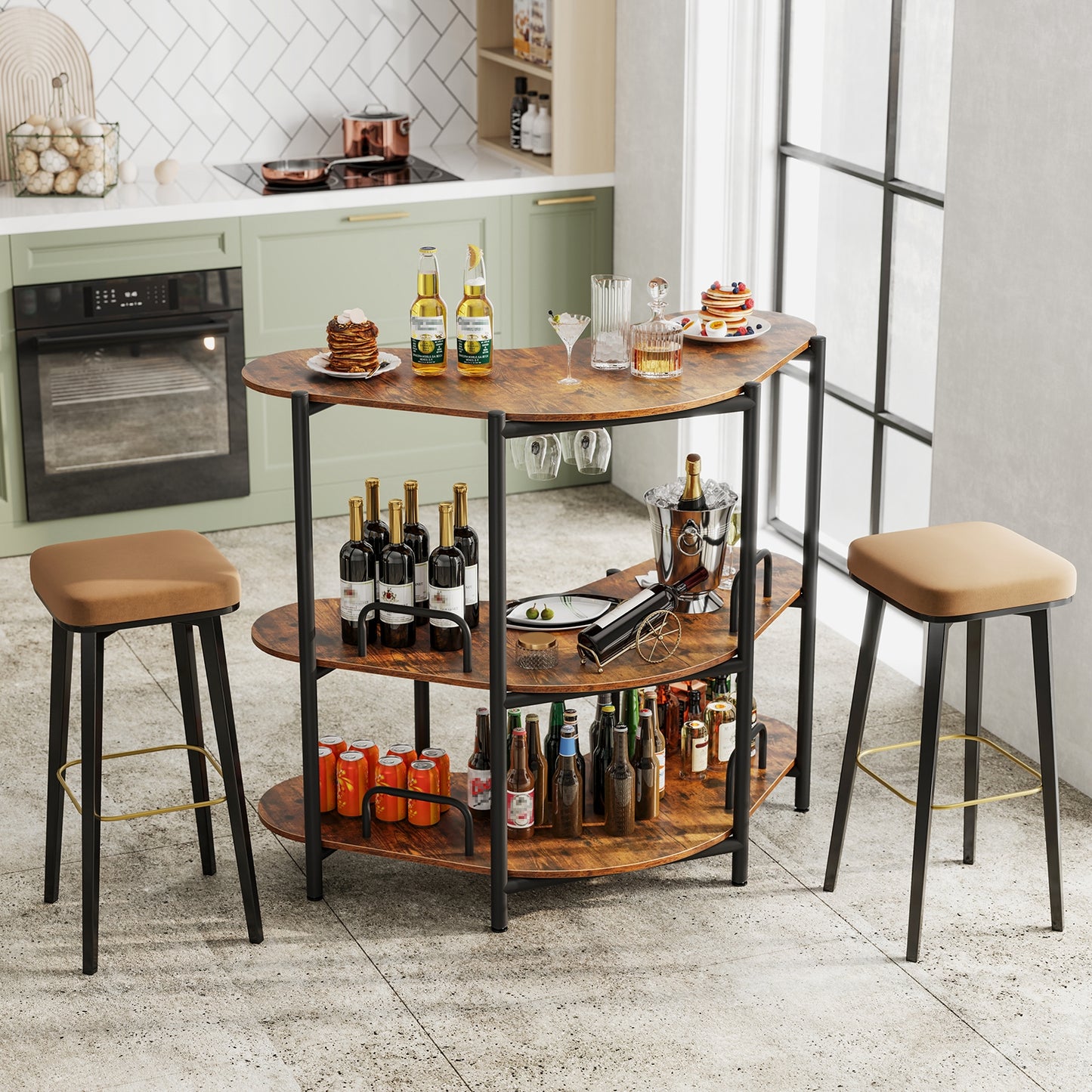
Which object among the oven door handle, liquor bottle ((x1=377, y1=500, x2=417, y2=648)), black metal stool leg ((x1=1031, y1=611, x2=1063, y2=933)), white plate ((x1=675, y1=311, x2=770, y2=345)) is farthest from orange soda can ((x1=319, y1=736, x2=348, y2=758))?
the oven door handle

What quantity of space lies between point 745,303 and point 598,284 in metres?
0.36

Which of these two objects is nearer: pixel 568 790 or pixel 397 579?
pixel 397 579

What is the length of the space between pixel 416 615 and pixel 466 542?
0.61ft

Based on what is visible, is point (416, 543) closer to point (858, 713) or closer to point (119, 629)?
point (119, 629)

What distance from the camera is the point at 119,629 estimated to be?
10.2ft

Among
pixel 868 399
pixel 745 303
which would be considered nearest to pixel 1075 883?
pixel 745 303

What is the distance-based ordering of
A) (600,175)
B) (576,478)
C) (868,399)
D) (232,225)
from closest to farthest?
(868,399), (232,225), (600,175), (576,478)

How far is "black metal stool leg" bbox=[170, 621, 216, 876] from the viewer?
3.42m

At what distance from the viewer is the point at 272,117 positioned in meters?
6.00

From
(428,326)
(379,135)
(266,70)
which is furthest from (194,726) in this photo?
(266,70)

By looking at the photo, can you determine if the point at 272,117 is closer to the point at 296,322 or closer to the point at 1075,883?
the point at 296,322

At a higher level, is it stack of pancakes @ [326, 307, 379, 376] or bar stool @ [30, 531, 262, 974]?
stack of pancakes @ [326, 307, 379, 376]

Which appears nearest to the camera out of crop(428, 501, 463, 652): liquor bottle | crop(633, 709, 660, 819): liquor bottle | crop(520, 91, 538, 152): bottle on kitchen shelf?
crop(428, 501, 463, 652): liquor bottle

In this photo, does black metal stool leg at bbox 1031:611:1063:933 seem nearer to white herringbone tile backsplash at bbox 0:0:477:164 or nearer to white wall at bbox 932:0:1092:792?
white wall at bbox 932:0:1092:792
